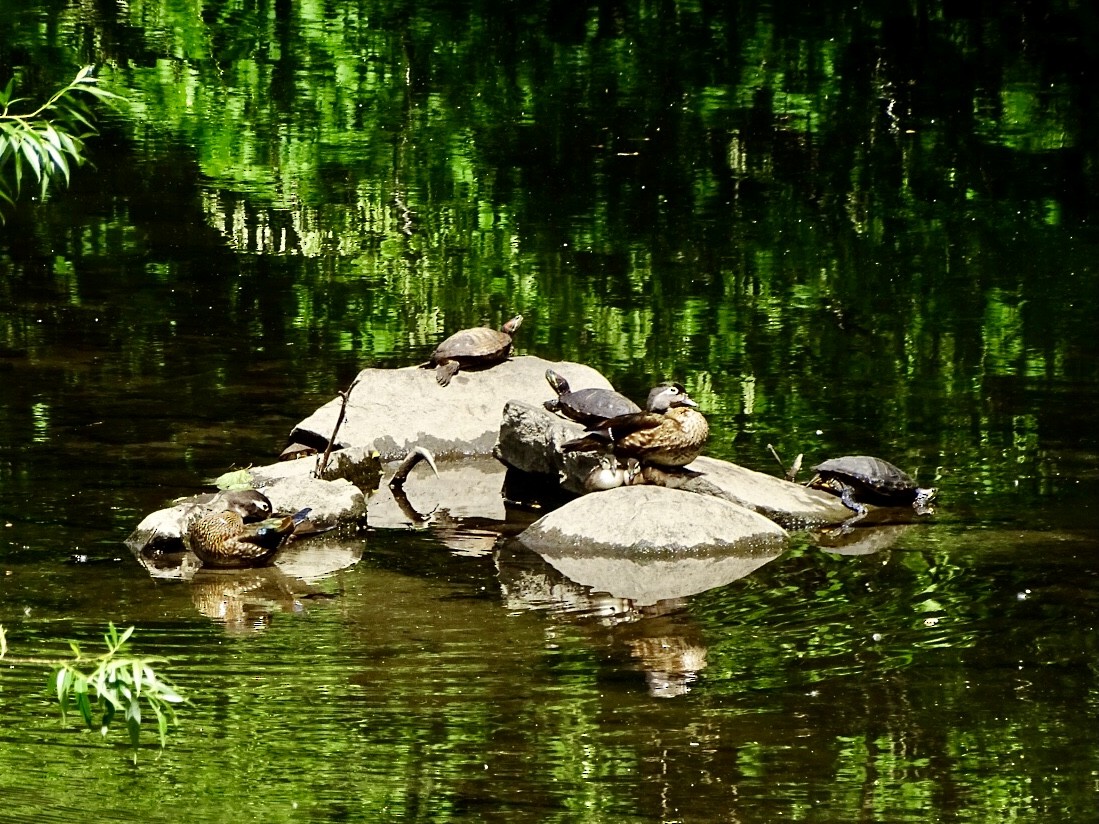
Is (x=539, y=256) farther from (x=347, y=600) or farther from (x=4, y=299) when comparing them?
(x=347, y=600)

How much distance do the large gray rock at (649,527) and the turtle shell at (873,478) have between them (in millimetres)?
603

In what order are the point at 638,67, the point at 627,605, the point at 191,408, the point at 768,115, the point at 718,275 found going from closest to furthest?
the point at 627,605, the point at 191,408, the point at 718,275, the point at 768,115, the point at 638,67

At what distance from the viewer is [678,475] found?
8641 mm

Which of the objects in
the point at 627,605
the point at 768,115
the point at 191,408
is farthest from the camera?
the point at 768,115

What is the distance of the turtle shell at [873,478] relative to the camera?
8648mm

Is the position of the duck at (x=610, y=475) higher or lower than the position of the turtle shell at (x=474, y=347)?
lower

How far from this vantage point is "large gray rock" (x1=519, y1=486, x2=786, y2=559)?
7961mm

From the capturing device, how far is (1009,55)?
22438mm

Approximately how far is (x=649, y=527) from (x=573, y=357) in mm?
3424

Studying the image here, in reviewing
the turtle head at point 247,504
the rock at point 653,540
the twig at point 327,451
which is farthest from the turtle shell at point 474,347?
the turtle head at point 247,504

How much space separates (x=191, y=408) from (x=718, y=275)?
4.56 meters

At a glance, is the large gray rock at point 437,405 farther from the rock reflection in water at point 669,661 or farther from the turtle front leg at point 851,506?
the rock reflection in water at point 669,661

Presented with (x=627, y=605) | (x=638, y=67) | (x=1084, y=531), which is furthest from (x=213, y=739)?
(x=638, y=67)

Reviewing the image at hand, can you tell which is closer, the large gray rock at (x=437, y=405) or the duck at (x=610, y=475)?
the duck at (x=610, y=475)
